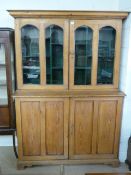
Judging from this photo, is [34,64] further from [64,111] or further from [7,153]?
[7,153]

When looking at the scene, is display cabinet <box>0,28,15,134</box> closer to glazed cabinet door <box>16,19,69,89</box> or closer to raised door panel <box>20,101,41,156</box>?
glazed cabinet door <box>16,19,69,89</box>

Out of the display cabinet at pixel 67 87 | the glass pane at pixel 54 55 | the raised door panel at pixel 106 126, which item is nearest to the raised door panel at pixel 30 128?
the display cabinet at pixel 67 87

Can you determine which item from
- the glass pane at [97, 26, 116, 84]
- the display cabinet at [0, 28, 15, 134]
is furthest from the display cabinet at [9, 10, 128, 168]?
the display cabinet at [0, 28, 15, 134]

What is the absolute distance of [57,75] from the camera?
7.14 feet

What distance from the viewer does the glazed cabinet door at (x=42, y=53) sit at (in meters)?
2.02

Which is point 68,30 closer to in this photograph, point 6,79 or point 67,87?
point 67,87

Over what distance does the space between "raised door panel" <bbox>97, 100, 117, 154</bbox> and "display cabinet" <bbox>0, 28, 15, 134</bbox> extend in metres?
1.04

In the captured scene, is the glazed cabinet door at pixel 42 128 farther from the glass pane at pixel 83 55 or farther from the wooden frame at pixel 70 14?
the wooden frame at pixel 70 14

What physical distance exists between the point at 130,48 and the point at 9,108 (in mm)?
1536

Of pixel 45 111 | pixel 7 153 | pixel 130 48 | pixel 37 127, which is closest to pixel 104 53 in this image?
pixel 130 48

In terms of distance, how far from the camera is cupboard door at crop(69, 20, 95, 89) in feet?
6.70

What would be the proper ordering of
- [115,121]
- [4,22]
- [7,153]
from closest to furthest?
[115,121] < [4,22] < [7,153]

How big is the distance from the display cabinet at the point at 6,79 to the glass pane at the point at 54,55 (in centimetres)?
42

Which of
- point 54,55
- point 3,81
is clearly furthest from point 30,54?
point 3,81
